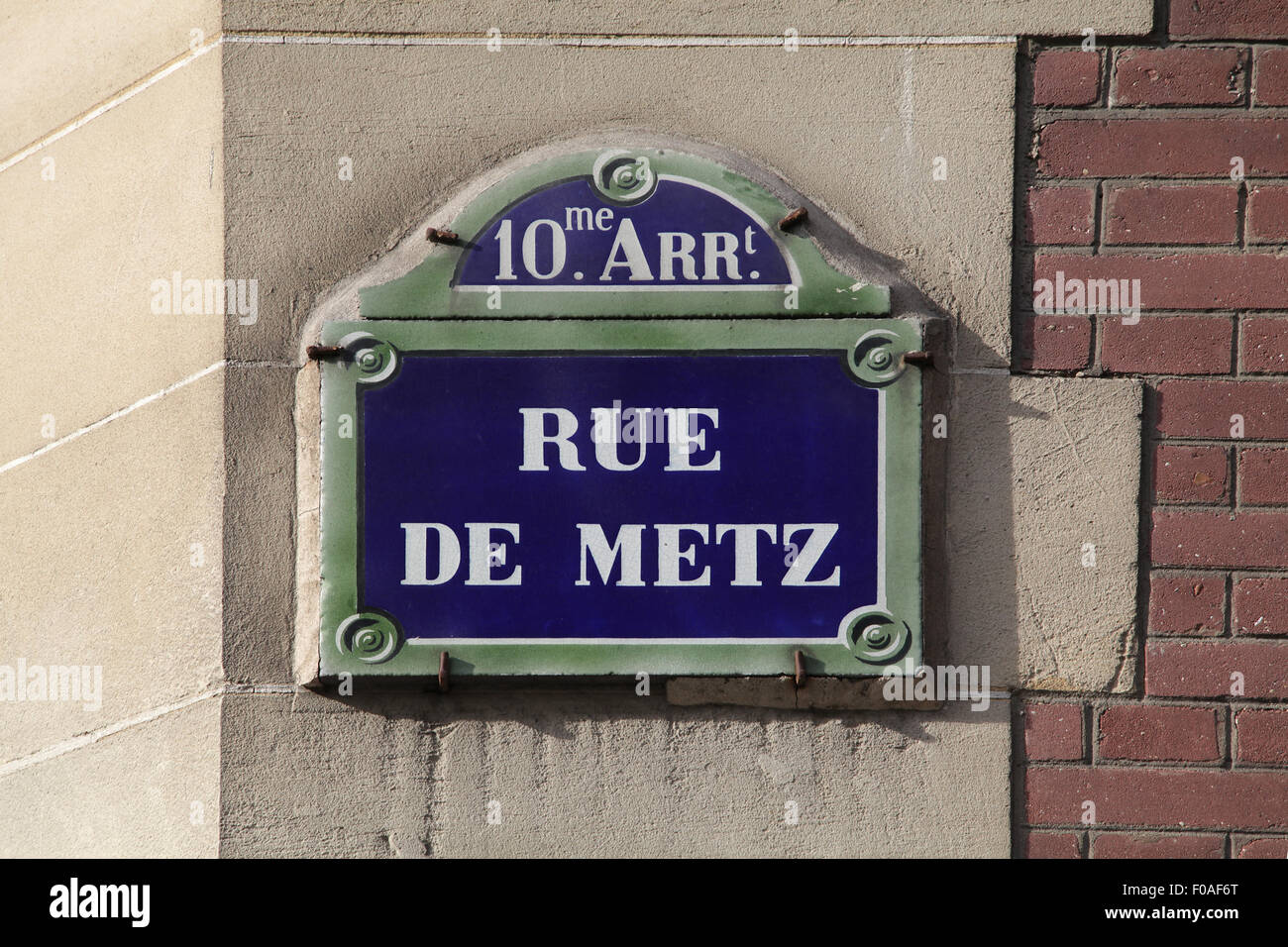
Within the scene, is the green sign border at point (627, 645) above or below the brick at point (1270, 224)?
below

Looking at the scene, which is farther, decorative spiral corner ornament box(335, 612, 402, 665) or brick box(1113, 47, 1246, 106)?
brick box(1113, 47, 1246, 106)

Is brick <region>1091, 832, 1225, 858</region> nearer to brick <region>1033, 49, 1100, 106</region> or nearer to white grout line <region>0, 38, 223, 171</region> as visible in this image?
brick <region>1033, 49, 1100, 106</region>

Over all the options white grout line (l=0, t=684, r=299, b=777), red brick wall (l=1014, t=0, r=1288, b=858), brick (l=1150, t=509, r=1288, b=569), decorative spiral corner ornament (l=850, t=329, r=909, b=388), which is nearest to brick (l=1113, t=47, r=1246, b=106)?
red brick wall (l=1014, t=0, r=1288, b=858)

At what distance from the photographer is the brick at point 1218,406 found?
2018 mm

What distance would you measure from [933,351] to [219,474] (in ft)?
3.78

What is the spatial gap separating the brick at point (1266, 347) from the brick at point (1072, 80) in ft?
1.48

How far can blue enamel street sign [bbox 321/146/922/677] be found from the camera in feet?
6.41

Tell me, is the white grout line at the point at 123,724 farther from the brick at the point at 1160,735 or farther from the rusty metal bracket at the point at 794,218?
the brick at the point at 1160,735

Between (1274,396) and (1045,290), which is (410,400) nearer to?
(1045,290)

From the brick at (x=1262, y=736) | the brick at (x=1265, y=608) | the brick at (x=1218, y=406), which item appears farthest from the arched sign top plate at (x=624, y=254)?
the brick at (x=1262, y=736)

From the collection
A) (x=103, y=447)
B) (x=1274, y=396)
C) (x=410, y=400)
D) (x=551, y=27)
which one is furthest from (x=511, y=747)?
(x=1274, y=396)

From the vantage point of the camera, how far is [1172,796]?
199 cm

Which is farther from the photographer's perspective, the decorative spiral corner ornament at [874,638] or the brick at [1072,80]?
the brick at [1072,80]

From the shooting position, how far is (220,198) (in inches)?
81.9
